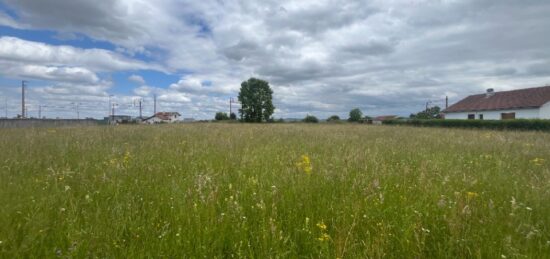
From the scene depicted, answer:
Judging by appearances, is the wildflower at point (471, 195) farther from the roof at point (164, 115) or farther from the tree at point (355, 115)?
the roof at point (164, 115)

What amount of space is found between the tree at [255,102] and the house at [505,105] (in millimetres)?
41619

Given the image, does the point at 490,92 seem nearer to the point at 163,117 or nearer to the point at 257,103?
the point at 257,103

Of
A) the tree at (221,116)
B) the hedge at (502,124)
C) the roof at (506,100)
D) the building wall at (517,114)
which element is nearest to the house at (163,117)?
the tree at (221,116)

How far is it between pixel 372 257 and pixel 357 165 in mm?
2852

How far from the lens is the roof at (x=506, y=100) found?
39875mm

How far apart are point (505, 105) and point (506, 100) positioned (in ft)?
5.76

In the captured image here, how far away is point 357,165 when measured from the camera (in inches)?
183

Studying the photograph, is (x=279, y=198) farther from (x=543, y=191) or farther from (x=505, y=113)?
(x=505, y=113)

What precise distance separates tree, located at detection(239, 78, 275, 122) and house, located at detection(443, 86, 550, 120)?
41.6 meters

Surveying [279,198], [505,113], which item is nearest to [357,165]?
[279,198]

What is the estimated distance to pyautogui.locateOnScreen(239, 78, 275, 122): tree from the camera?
75.6 meters

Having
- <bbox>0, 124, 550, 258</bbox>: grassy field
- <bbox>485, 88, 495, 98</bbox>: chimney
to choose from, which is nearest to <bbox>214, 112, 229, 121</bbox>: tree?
<bbox>485, 88, 495, 98</bbox>: chimney

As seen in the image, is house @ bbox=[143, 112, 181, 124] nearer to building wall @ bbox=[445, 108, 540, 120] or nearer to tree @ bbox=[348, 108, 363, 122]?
tree @ bbox=[348, 108, 363, 122]

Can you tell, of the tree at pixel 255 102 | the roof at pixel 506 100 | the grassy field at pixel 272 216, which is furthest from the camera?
the tree at pixel 255 102
